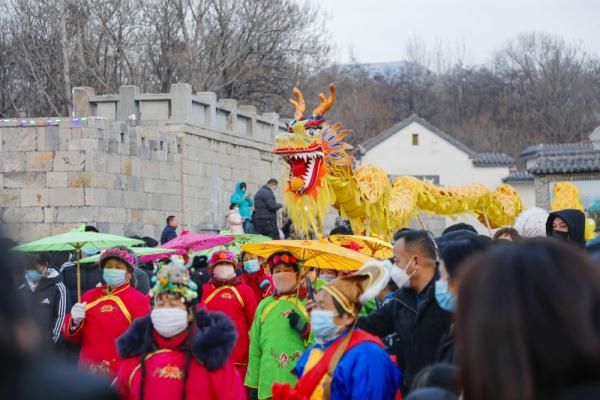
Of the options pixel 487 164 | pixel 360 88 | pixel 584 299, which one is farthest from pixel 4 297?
pixel 360 88

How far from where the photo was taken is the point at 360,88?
72062mm

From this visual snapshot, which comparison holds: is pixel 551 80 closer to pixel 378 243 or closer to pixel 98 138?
pixel 98 138

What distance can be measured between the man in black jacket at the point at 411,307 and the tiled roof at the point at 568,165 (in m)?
20.7

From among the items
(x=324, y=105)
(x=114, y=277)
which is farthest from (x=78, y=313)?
(x=324, y=105)

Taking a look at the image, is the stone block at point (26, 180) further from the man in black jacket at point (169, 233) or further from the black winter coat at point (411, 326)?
the black winter coat at point (411, 326)

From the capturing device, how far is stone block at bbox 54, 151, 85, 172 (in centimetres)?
1881

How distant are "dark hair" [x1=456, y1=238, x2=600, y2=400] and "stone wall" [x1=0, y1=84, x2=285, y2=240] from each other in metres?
12.9

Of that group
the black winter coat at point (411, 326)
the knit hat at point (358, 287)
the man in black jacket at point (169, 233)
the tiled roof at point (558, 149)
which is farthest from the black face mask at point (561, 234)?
the tiled roof at point (558, 149)

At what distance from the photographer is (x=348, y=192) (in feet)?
42.2

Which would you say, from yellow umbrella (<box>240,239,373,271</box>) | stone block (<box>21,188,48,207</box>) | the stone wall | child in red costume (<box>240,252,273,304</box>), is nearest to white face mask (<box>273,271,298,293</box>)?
yellow umbrella (<box>240,239,373,271</box>)

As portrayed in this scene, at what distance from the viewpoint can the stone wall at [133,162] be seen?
1880 centimetres

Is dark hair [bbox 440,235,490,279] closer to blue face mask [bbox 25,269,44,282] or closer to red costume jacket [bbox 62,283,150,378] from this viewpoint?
red costume jacket [bbox 62,283,150,378]

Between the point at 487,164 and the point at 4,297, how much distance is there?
46875mm

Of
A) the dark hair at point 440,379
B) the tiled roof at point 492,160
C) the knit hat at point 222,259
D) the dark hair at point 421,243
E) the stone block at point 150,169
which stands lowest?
the dark hair at point 440,379
